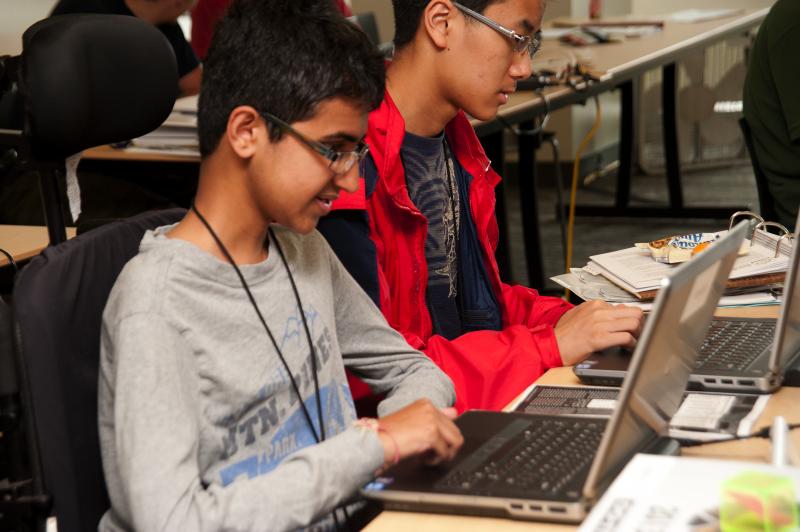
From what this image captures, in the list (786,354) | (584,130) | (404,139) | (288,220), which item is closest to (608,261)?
(404,139)

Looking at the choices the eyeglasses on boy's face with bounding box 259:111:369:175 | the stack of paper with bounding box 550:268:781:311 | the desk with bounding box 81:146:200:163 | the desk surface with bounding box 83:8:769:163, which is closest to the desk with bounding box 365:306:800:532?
the stack of paper with bounding box 550:268:781:311

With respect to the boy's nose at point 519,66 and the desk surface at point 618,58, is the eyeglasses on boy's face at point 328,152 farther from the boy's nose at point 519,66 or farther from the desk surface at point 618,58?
the desk surface at point 618,58

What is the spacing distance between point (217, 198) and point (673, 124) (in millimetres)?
4387

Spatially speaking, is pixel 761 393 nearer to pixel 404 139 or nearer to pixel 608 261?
pixel 608 261

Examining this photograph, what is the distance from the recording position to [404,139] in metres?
1.91

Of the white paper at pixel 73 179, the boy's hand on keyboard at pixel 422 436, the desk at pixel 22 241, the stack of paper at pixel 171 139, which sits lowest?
the boy's hand on keyboard at pixel 422 436

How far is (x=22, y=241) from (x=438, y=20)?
3.39ft

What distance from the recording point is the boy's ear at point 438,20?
6.15 ft

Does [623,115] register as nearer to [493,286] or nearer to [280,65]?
[493,286]

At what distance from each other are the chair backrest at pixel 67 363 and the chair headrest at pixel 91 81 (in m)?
0.19

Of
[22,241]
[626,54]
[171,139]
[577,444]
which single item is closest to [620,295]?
[577,444]

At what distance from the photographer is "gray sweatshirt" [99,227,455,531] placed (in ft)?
3.65

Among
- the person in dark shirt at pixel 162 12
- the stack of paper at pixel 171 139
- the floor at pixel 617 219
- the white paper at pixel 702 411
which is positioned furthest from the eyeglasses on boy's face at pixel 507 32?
the floor at pixel 617 219

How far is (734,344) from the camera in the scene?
5.15 ft
